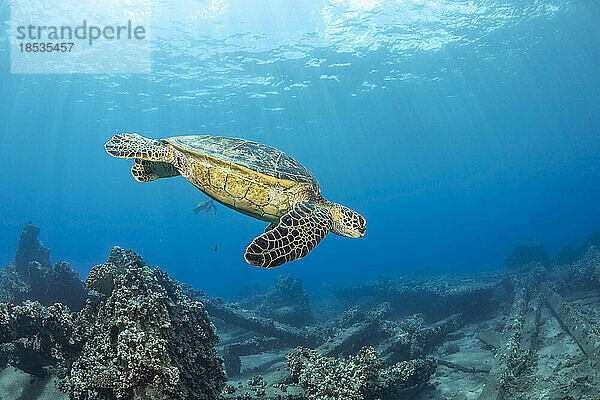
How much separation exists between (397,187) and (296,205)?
148538 millimetres

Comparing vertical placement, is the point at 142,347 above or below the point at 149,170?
below

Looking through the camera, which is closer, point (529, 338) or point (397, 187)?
point (529, 338)

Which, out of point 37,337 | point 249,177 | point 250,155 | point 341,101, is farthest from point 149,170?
point 341,101

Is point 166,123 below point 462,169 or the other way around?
below

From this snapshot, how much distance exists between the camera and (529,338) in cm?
702

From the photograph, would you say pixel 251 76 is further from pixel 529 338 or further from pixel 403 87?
pixel 529 338

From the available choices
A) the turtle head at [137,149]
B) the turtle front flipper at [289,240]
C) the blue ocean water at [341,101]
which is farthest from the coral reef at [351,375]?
the blue ocean water at [341,101]

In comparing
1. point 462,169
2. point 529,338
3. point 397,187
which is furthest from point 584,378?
point 397,187

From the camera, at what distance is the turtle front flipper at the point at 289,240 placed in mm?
4059

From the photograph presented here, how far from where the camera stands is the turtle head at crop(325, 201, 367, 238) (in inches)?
228

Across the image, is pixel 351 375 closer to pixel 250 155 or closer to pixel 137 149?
pixel 250 155

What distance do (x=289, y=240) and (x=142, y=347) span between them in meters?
2.19

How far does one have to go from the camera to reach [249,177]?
5.39 meters

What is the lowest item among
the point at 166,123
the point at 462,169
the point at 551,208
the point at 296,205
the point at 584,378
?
the point at 584,378
